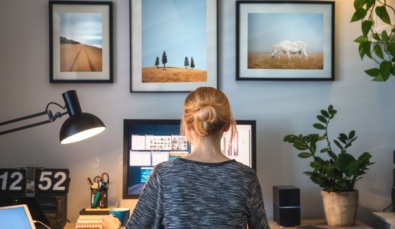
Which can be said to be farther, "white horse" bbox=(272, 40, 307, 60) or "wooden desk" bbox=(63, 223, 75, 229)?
"white horse" bbox=(272, 40, 307, 60)

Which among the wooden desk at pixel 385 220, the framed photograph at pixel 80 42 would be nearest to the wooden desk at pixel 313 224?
the wooden desk at pixel 385 220

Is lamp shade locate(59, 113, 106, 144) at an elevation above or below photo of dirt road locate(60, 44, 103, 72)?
below

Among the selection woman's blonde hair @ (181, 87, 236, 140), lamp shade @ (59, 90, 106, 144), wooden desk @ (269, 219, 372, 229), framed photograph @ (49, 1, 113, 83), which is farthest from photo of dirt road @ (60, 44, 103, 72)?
woman's blonde hair @ (181, 87, 236, 140)

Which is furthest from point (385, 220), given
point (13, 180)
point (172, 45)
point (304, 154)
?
point (13, 180)

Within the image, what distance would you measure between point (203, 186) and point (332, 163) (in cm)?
Answer: 121

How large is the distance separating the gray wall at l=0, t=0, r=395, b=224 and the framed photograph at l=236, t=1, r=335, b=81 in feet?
0.16

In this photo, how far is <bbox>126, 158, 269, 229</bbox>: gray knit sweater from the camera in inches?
61.0

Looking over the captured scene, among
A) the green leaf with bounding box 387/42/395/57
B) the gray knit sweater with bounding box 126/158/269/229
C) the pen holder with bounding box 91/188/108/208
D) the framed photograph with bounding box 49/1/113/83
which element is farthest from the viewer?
the framed photograph with bounding box 49/1/113/83

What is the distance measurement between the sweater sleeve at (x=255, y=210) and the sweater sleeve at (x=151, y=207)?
0.88 ft

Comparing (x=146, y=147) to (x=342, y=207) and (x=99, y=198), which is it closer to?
(x=99, y=198)

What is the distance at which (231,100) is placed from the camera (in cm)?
287

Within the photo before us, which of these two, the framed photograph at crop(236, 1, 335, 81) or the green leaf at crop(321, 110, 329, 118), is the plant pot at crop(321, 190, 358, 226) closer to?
the green leaf at crop(321, 110, 329, 118)

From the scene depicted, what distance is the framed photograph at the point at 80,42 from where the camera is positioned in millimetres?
2805

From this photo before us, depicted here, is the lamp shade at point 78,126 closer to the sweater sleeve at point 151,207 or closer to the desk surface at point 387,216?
the sweater sleeve at point 151,207
